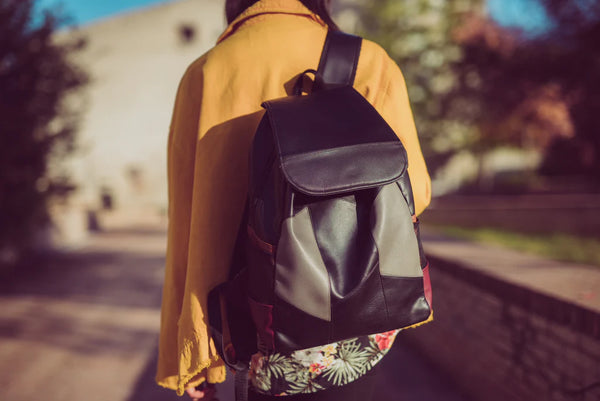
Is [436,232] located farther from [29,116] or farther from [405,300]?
[29,116]

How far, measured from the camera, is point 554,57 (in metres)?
7.34

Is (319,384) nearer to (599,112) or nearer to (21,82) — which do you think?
(21,82)

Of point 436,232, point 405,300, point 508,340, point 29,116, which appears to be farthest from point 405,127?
point 29,116

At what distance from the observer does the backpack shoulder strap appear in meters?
1.22

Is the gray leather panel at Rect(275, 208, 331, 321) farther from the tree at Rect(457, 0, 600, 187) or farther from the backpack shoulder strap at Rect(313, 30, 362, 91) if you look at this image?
the tree at Rect(457, 0, 600, 187)

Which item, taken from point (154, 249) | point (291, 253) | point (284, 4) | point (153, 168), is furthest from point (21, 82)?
point (153, 168)

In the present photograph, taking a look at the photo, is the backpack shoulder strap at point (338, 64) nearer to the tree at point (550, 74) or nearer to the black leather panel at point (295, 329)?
the black leather panel at point (295, 329)

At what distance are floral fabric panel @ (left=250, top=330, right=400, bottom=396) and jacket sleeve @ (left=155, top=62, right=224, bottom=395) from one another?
183mm

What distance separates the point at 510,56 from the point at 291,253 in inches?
333

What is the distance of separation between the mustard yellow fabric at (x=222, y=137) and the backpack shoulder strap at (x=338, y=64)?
44 mm

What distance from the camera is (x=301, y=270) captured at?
39.1 inches

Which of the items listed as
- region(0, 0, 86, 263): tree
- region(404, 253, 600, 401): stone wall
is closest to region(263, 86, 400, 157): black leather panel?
region(404, 253, 600, 401): stone wall

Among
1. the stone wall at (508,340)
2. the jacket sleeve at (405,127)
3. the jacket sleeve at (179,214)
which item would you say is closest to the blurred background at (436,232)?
the stone wall at (508,340)

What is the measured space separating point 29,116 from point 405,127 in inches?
276
